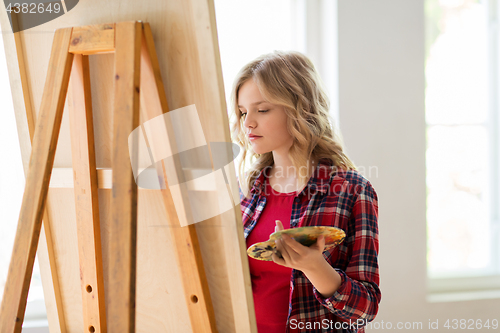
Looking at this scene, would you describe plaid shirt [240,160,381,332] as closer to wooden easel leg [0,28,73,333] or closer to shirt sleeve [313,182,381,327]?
shirt sleeve [313,182,381,327]

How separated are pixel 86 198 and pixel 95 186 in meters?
0.04

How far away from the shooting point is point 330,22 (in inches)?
74.1

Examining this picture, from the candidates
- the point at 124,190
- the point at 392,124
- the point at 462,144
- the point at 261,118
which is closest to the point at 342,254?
the point at 261,118

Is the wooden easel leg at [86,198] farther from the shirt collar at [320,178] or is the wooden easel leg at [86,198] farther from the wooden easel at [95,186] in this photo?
the shirt collar at [320,178]

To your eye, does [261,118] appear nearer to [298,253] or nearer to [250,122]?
[250,122]

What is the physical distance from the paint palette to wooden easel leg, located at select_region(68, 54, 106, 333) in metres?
0.37

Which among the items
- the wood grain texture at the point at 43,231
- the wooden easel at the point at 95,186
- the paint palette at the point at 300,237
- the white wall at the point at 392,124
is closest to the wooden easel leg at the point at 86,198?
the wooden easel at the point at 95,186

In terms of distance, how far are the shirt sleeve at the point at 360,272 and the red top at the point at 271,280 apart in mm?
152

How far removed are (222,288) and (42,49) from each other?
28.2 inches

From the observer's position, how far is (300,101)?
1.17m

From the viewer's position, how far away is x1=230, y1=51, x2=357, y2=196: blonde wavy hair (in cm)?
115

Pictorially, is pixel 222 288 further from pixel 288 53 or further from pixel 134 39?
pixel 288 53

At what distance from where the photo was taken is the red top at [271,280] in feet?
3.77

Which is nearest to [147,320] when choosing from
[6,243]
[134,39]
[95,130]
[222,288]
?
[222,288]
